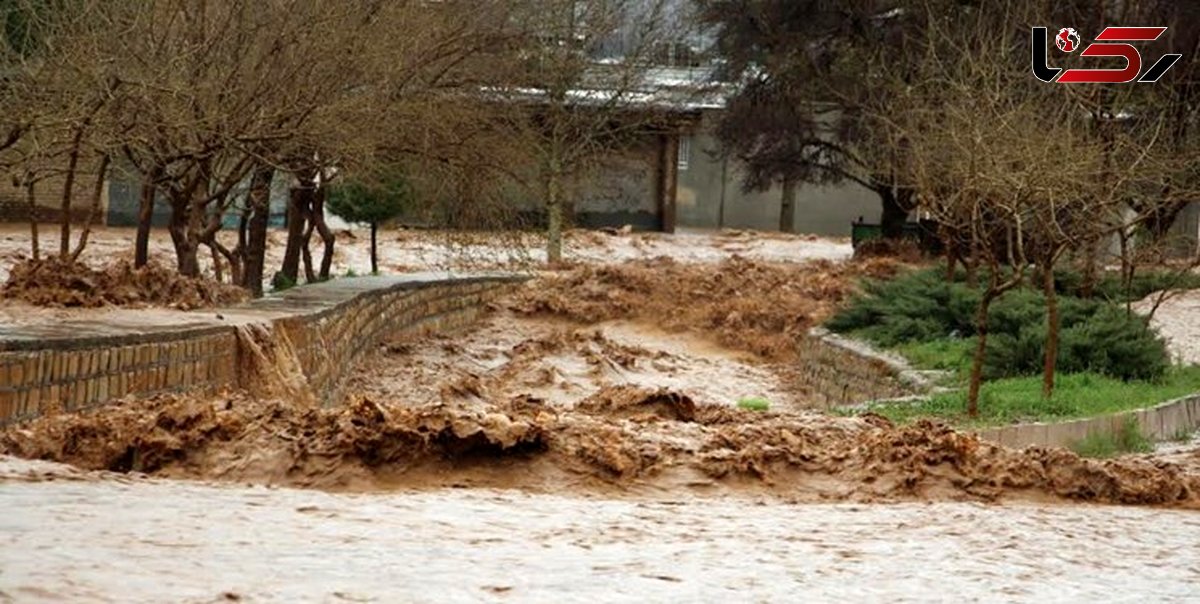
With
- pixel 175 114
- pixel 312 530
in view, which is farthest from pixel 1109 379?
pixel 312 530

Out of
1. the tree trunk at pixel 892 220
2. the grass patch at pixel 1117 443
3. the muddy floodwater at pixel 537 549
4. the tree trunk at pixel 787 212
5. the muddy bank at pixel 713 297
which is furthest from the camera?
the tree trunk at pixel 787 212

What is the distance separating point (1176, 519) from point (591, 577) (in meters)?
4.10

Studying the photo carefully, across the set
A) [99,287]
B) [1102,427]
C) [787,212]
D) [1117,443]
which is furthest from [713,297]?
→ [787,212]

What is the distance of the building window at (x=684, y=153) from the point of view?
203 feet

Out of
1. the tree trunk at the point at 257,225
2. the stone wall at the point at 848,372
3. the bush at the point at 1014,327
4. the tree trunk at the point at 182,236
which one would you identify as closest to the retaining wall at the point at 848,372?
the stone wall at the point at 848,372

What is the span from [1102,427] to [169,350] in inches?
299

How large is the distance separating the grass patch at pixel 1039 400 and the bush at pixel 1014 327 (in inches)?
15.9

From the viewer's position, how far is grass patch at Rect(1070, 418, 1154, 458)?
16.5 metres

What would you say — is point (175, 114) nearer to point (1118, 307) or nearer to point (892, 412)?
Answer: point (892, 412)

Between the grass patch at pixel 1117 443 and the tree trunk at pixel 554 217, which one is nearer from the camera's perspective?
the grass patch at pixel 1117 443

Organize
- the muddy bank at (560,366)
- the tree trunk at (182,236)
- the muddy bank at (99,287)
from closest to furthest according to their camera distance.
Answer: the muddy bank at (99,287), the tree trunk at (182,236), the muddy bank at (560,366)

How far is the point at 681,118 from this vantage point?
174 ft

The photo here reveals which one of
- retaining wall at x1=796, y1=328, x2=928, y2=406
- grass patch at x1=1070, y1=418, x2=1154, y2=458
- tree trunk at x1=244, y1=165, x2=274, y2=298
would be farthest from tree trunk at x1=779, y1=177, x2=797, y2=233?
grass patch at x1=1070, y1=418, x2=1154, y2=458

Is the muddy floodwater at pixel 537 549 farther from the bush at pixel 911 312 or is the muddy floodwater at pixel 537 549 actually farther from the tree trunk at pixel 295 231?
the tree trunk at pixel 295 231
